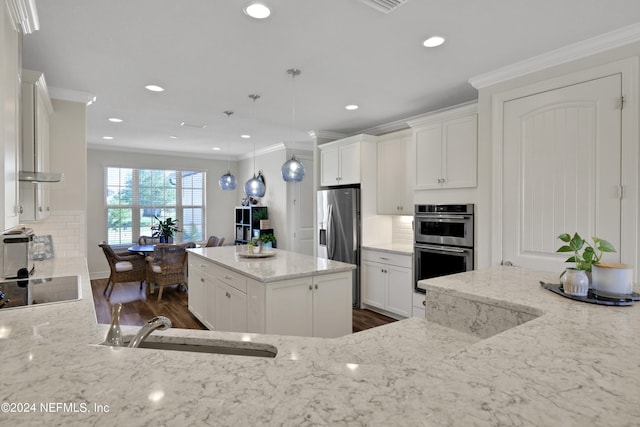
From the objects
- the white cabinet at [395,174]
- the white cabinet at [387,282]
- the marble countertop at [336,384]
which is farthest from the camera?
the white cabinet at [395,174]

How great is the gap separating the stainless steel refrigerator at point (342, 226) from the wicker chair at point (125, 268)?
9.59 ft

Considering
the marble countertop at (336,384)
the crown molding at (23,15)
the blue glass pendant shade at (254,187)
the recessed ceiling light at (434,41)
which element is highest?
the recessed ceiling light at (434,41)

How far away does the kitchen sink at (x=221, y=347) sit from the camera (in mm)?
1094

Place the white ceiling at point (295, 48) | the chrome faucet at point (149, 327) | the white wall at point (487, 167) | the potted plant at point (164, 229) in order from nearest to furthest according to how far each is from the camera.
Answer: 1. the chrome faucet at point (149, 327)
2. the white ceiling at point (295, 48)
3. the white wall at point (487, 167)
4. the potted plant at point (164, 229)

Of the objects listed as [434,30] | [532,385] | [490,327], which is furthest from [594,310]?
[434,30]

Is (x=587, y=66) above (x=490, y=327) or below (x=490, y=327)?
above

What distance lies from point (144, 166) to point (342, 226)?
15.4 ft

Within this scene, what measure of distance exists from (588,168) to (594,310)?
1664mm

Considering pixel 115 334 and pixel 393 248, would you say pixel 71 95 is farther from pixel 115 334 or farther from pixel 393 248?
pixel 393 248

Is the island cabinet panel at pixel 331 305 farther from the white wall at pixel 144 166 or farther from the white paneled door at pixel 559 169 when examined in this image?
the white wall at pixel 144 166

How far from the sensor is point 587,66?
8.11ft

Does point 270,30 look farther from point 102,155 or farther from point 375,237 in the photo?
point 102,155

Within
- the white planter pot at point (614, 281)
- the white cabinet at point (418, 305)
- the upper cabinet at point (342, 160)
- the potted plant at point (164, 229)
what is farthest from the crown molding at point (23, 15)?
the potted plant at point (164, 229)

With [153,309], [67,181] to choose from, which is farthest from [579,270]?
[153,309]
